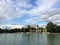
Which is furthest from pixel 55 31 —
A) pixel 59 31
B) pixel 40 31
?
pixel 40 31

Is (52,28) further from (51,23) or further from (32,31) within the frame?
(32,31)

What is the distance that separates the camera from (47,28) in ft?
572

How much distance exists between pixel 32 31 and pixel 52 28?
3732 centimetres

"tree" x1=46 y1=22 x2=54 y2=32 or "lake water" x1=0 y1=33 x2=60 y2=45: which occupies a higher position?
"tree" x1=46 y1=22 x2=54 y2=32

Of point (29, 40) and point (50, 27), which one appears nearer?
point (29, 40)

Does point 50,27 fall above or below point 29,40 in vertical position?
above

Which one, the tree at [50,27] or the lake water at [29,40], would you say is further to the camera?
the tree at [50,27]

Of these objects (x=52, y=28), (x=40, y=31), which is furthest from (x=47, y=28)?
(x=40, y=31)

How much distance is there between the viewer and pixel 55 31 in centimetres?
16612

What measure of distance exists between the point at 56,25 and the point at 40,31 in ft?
105

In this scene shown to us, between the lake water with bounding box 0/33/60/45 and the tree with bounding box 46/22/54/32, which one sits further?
the tree with bounding box 46/22/54/32

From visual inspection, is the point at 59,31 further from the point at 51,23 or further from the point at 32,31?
the point at 32,31

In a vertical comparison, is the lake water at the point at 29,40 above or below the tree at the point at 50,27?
below

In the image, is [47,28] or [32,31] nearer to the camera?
[47,28]
